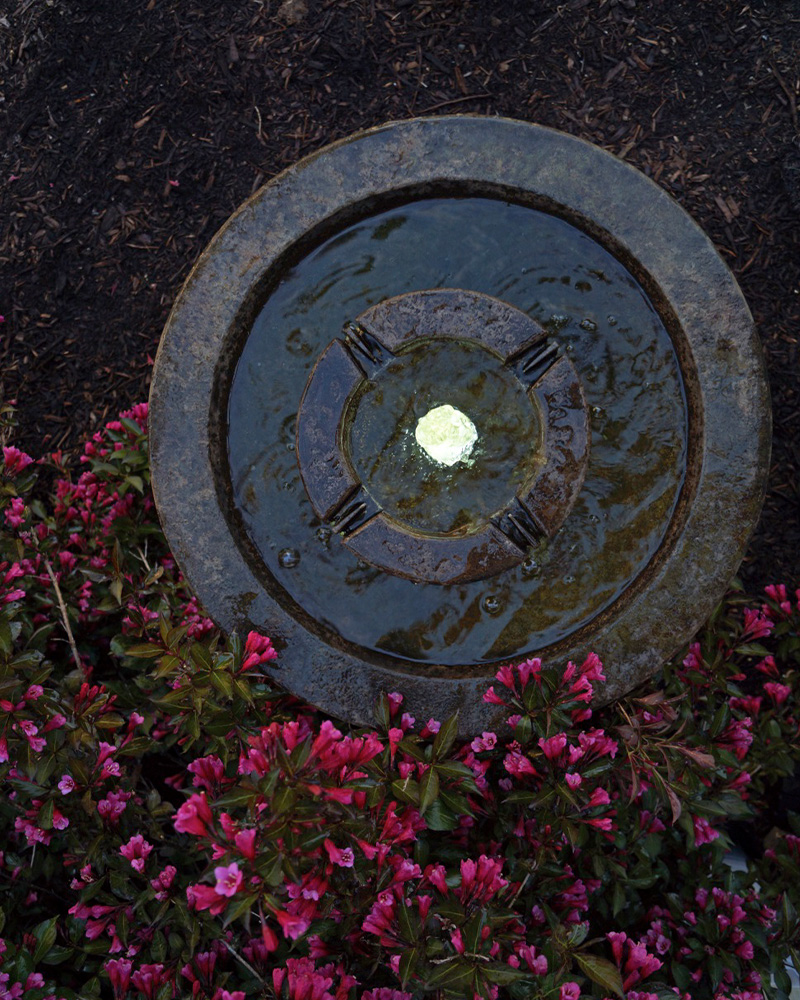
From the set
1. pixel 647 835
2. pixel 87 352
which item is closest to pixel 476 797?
pixel 647 835

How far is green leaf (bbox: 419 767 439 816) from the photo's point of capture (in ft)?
5.66

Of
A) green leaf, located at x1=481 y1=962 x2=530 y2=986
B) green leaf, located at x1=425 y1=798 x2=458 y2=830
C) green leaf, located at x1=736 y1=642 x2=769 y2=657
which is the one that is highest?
green leaf, located at x1=736 y1=642 x2=769 y2=657

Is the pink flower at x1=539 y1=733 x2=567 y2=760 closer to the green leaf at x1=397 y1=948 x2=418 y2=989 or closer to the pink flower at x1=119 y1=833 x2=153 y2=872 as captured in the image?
the green leaf at x1=397 y1=948 x2=418 y2=989

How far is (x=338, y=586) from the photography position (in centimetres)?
240

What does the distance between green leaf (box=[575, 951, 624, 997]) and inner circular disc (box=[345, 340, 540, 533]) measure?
1236 millimetres

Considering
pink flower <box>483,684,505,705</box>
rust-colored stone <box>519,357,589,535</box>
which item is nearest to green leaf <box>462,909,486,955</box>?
pink flower <box>483,684,505,705</box>

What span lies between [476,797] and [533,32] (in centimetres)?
300

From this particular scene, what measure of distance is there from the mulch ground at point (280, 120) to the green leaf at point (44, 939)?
6.36ft

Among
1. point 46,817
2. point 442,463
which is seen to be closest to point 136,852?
point 46,817

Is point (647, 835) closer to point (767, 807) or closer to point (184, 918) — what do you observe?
point (767, 807)

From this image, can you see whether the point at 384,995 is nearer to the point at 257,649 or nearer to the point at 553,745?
the point at 553,745

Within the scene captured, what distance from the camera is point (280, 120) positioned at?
3119mm

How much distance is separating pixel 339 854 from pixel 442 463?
124 centimetres

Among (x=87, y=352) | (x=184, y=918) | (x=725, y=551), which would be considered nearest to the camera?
(x=184, y=918)
